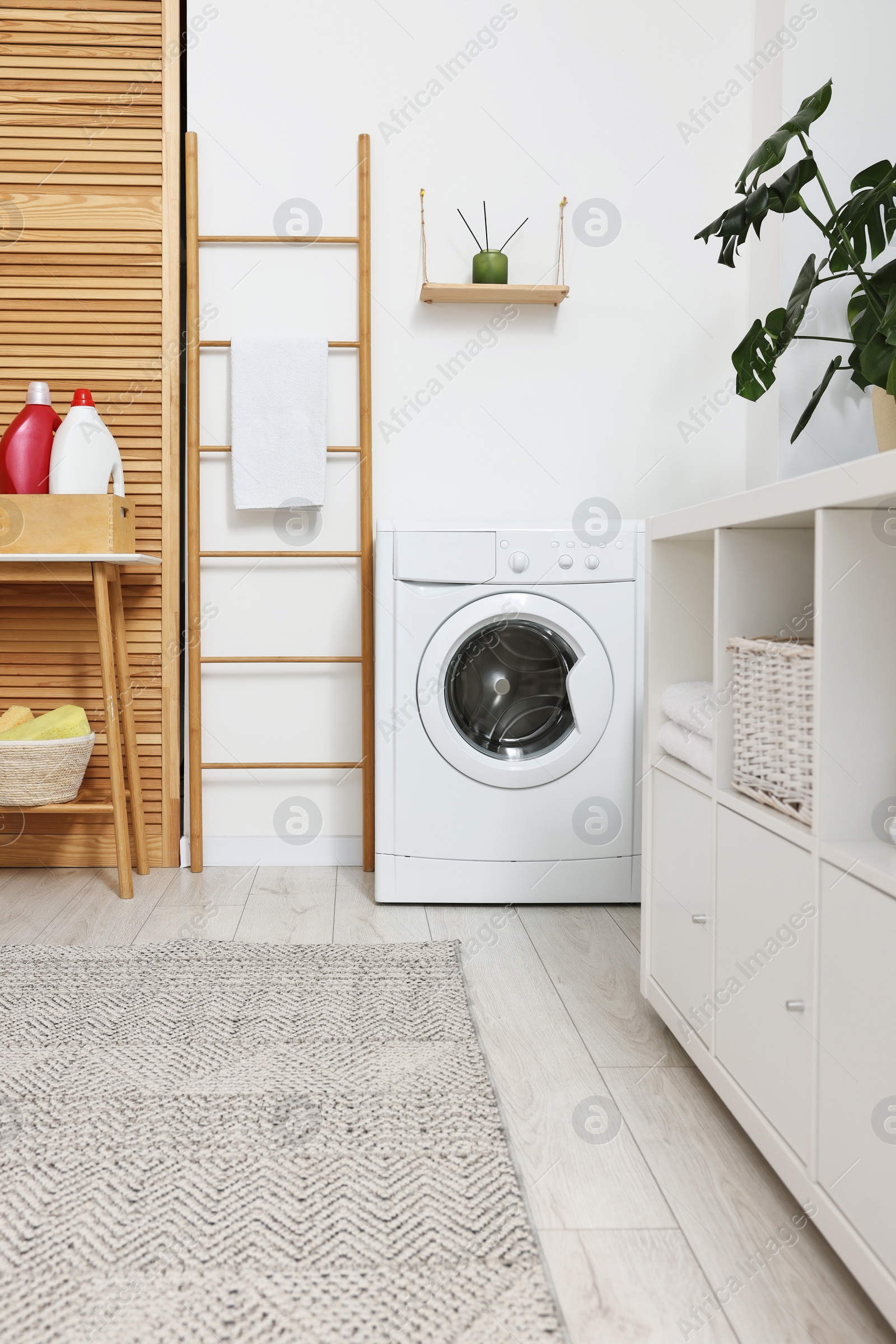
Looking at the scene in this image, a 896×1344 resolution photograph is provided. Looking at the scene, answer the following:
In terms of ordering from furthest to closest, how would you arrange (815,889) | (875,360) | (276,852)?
(276,852) → (875,360) → (815,889)

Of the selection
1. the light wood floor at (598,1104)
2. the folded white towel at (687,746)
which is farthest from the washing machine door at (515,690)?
the folded white towel at (687,746)

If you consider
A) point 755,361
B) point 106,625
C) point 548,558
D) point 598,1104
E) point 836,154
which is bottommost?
point 598,1104

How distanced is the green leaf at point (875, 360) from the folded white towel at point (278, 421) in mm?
1302

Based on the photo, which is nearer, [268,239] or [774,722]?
[774,722]

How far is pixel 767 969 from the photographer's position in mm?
1135

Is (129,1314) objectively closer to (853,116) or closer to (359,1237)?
(359,1237)

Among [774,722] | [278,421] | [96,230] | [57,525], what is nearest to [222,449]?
[278,421]

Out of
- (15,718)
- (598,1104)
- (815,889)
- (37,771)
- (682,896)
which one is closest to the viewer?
(815,889)

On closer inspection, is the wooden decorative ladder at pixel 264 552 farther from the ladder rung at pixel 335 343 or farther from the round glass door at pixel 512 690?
the round glass door at pixel 512 690

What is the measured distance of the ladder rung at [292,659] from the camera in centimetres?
259

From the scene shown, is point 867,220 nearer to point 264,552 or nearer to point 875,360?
point 875,360

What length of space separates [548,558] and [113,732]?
1.10 meters

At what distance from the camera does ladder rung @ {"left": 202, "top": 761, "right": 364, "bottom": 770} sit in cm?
261

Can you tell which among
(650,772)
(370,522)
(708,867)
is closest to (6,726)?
(370,522)
